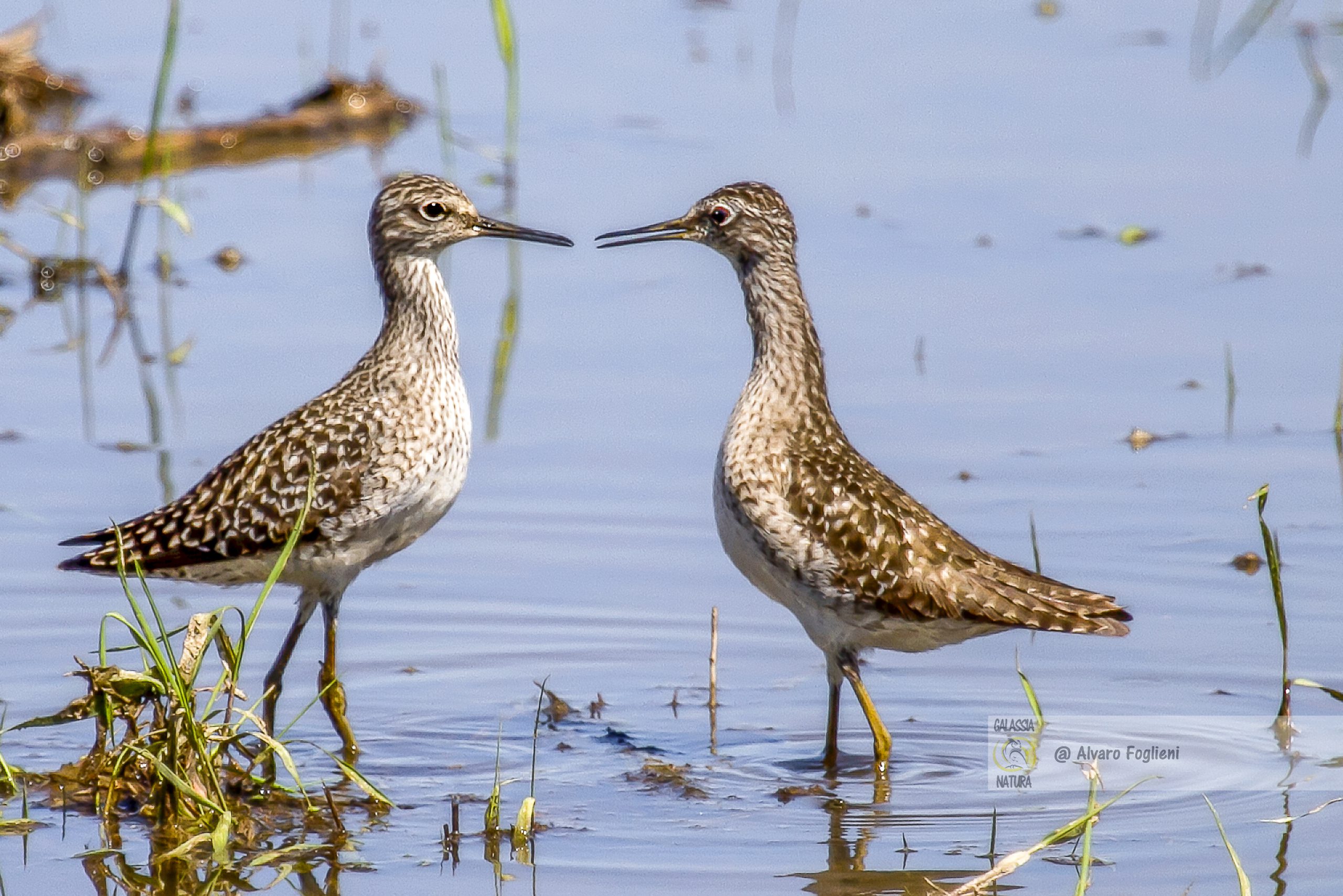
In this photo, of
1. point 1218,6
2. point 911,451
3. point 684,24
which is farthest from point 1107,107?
point 911,451

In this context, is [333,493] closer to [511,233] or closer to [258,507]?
[258,507]

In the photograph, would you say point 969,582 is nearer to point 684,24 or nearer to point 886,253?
point 886,253

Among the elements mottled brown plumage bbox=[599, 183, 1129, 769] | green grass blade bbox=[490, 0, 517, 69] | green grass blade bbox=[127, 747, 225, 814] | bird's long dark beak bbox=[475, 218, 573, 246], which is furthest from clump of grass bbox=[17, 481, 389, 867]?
green grass blade bbox=[490, 0, 517, 69]

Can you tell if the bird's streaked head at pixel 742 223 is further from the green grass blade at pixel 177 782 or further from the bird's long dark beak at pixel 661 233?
the green grass blade at pixel 177 782

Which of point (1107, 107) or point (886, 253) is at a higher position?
point (1107, 107)

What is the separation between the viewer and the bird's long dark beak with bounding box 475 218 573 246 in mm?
8898

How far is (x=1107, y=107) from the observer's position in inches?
631

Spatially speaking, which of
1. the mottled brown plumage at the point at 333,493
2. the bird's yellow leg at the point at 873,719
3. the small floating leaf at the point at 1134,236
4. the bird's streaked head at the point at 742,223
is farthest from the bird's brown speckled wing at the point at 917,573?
the small floating leaf at the point at 1134,236

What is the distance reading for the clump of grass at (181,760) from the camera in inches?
254

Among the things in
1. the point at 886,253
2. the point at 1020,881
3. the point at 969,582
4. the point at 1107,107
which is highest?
the point at 1107,107

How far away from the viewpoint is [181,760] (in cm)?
661

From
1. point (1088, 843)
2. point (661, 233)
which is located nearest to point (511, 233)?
point (661, 233)

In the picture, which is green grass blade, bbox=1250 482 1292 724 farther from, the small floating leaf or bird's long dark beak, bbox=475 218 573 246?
the small floating leaf

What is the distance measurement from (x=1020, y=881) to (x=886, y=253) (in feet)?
23.9
